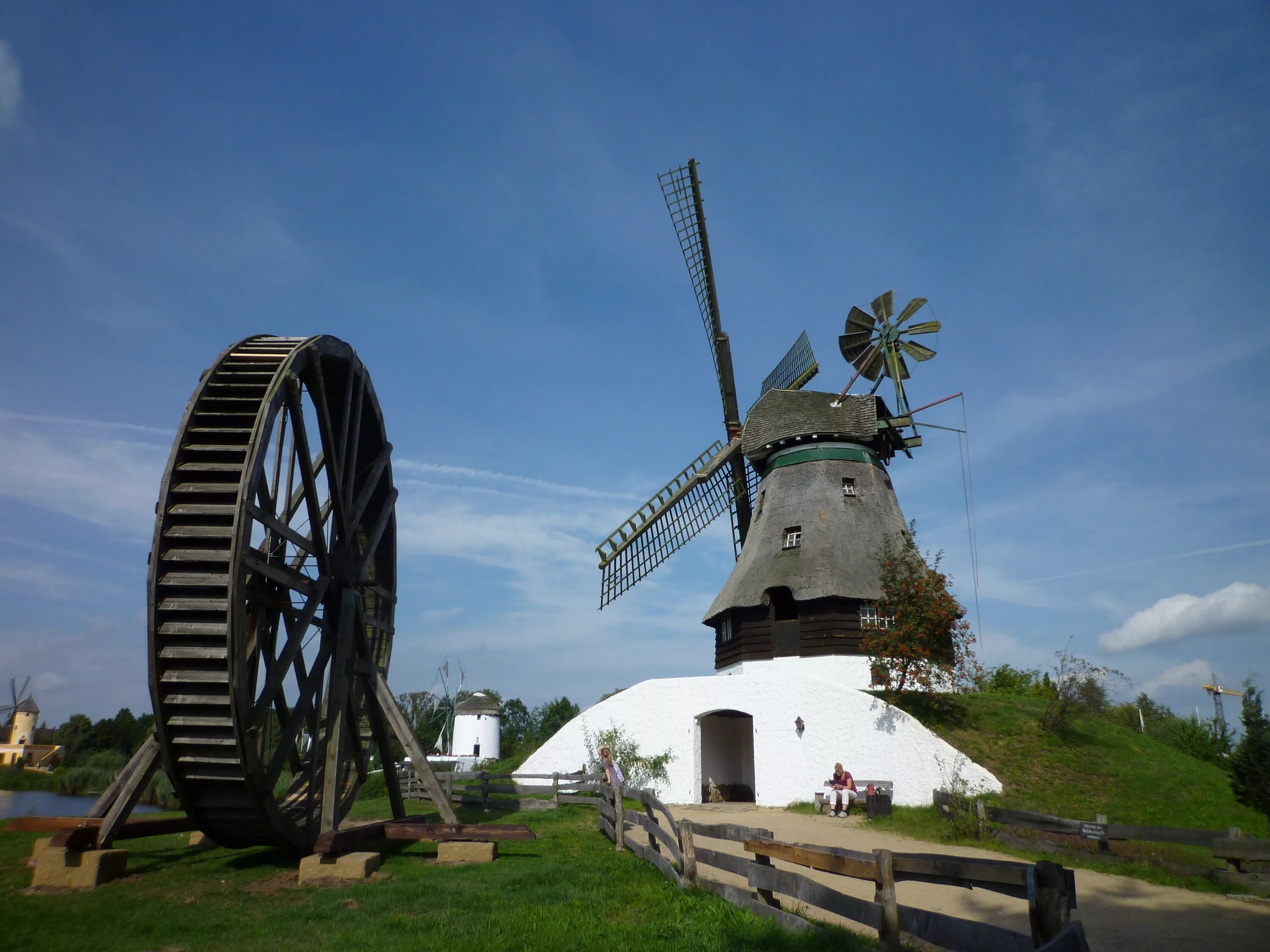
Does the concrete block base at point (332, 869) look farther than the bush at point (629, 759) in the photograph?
No

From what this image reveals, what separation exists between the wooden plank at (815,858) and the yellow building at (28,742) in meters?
48.4

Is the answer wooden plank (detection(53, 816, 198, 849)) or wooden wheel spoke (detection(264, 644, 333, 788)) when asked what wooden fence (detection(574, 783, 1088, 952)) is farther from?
wooden plank (detection(53, 816, 198, 849))

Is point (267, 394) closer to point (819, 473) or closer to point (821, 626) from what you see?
point (821, 626)

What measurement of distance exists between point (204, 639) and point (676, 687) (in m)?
14.2

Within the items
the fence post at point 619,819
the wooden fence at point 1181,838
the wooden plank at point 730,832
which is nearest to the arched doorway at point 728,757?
the fence post at point 619,819

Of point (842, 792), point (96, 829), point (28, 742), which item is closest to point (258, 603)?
point (96, 829)

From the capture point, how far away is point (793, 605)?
2305 centimetres

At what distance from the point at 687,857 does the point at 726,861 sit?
0.85m

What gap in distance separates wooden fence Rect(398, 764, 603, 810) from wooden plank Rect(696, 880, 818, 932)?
1107 centimetres

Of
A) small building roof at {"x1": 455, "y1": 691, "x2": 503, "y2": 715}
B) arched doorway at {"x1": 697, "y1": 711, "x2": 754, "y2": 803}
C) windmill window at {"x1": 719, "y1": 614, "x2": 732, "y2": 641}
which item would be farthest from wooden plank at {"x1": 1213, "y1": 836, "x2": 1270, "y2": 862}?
small building roof at {"x1": 455, "y1": 691, "x2": 503, "y2": 715}

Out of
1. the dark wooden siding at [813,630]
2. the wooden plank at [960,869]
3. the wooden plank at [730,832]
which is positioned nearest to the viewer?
the wooden plank at [960,869]

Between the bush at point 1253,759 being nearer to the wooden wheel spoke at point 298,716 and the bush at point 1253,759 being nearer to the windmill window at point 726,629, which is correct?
the wooden wheel spoke at point 298,716

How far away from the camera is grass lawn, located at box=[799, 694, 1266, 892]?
1495 centimetres

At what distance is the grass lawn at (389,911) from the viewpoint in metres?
6.24
